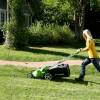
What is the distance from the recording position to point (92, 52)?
1311 cm

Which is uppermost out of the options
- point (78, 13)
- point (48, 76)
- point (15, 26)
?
point (48, 76)

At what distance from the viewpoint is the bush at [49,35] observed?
30781 mm

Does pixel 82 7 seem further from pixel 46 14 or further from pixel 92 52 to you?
pixel 92 52

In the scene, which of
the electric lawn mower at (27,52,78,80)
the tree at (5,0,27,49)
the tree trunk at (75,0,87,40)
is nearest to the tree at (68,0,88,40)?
the tree trunk at (75,0,87,40)

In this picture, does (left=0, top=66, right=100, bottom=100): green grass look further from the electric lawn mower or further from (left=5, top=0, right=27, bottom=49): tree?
(left=5, top=0, right=27, bottom=49): tree

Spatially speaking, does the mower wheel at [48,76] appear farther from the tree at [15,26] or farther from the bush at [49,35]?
the bush at [49,35]

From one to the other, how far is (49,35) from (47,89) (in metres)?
20.5

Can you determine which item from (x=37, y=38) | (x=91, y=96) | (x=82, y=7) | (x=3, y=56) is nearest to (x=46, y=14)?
(x=82, y=7)

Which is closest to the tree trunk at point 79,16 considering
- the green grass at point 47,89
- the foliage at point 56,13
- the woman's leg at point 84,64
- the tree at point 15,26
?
the foliage at point 56,13

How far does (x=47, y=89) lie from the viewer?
11375 mm

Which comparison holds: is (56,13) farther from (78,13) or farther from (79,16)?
(78,13)

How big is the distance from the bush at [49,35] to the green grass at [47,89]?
16.1m

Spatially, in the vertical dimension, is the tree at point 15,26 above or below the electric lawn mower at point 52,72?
below

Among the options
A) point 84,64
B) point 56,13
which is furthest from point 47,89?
point 56,13
